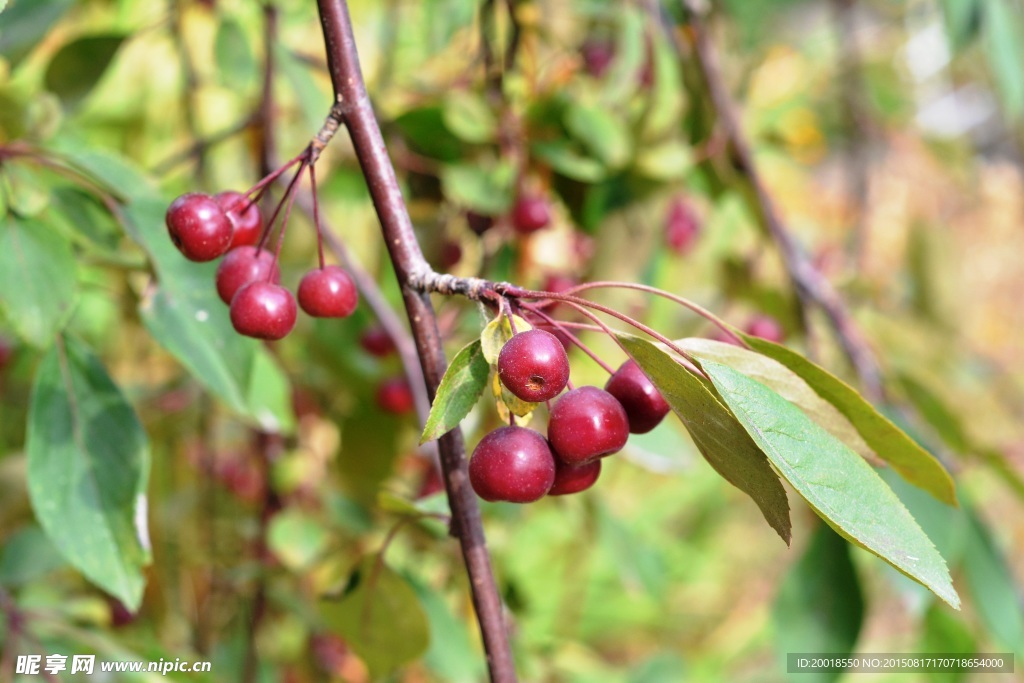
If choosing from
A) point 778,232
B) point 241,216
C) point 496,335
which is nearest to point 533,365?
point 496,335

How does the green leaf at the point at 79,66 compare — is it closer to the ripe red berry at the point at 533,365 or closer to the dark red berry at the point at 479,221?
the dark red berry at the point at 479,221

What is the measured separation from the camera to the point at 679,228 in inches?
53.4

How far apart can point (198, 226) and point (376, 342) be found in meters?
0.60

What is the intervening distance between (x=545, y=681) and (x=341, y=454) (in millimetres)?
482

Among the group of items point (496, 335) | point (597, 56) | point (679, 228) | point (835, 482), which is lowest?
point (835, 482)

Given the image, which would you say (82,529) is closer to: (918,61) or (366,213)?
(366,213)

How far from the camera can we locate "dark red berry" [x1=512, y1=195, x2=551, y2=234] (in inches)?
39.9

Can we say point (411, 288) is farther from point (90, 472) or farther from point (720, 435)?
point (90, 472)

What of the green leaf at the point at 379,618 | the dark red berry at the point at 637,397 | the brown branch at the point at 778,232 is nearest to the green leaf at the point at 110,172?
the green leaf at the point at 379,618

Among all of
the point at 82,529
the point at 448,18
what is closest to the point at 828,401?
the point at 82,529

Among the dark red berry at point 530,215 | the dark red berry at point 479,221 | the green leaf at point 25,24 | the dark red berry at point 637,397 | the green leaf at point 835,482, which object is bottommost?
the green leaf at point 835,482

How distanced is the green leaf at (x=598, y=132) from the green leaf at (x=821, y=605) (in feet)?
1.62

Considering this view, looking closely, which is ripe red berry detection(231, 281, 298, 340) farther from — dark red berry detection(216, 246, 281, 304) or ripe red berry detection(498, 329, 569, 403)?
ripe red berry detection(498, 329, 569, 403)

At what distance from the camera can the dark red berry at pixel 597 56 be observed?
1.35 m
